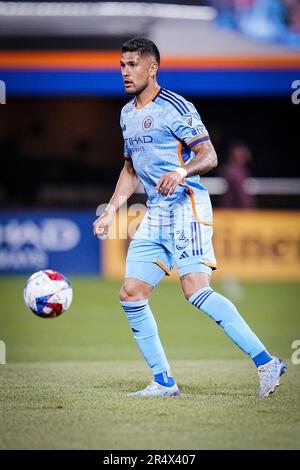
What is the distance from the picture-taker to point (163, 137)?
6.70m

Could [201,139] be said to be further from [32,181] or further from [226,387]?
[32,181]

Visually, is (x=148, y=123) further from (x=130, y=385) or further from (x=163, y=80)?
(x=163, y=80)

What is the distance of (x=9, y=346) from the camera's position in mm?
10281

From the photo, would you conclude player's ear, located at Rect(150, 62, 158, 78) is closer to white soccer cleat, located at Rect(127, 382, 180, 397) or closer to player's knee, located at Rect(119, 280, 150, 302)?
player's knee, located at Rect(119, 280, 150, 302)

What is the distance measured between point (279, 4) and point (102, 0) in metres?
3.49

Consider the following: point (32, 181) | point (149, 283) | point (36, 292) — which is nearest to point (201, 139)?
point (149, 283)

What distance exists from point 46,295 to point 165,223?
3.46ft

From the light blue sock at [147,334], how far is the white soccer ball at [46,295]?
0.54m

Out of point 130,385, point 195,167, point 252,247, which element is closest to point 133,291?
point 130,385

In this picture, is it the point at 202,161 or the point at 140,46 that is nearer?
the point at 202,161

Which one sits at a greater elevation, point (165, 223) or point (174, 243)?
point (165, 223)

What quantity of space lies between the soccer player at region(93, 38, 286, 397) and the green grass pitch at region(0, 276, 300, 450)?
409mm

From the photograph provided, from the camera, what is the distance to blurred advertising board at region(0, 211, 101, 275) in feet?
56.5

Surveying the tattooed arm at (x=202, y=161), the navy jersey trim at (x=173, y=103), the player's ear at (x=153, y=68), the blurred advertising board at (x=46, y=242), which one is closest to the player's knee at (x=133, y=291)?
the tattooed arm at (x=202, y=161)
